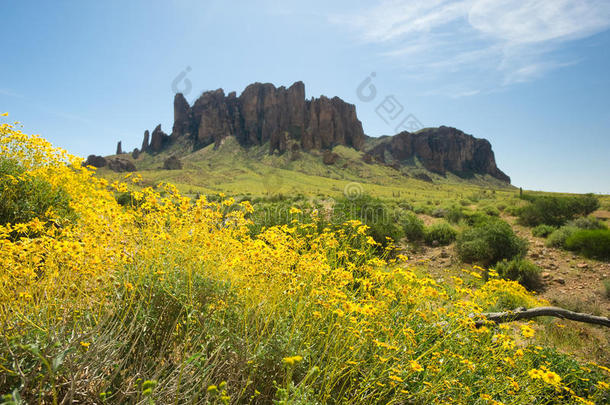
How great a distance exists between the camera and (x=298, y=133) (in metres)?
104

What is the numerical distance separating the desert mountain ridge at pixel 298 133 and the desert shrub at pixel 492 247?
85042 millimetres

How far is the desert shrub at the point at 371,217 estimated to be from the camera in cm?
902

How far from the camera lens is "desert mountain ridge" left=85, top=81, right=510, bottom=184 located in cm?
10600

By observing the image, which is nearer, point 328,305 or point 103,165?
point 328,305

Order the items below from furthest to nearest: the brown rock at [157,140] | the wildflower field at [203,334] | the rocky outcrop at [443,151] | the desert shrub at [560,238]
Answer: the rocky outcrop at [443,151] < the brown rock at [157,140] < the desert shrub at [560,238] < the wildflower field at [203,334]

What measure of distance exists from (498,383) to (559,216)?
44.1 ft

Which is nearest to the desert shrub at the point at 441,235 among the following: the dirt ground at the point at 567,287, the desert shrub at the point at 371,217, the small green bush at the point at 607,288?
the dirt ground at the point at 567,287

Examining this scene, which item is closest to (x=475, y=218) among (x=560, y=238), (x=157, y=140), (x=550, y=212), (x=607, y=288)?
(x=550, y=212)

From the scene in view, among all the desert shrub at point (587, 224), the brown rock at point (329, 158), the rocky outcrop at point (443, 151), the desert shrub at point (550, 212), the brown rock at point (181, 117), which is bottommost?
the desert shrub at point (587, 224)

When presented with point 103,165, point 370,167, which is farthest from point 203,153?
point 370,167

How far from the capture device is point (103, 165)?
81750mm

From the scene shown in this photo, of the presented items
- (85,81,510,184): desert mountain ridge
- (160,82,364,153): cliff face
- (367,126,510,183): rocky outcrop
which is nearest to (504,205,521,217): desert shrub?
(85,81,510,184): desert mountain ridge

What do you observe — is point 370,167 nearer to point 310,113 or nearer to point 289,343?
point 310,113

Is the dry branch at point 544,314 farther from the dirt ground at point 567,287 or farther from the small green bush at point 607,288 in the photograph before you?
the small green bush at point 607,288
